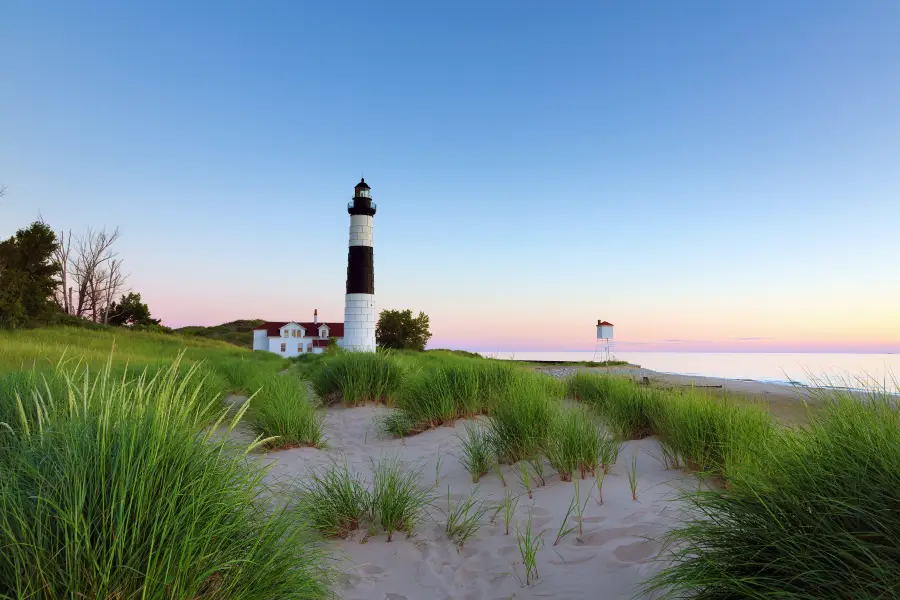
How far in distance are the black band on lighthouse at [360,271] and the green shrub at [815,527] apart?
977 inches

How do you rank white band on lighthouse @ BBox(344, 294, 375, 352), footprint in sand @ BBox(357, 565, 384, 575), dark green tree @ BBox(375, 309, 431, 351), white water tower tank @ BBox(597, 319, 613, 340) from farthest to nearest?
dark green tree @ BBox(375, 309, 431, 351), white water tower tank @ BBox(597, 319, 613, 340), white band on lighthouse @ BBox(344, 294, 375, 352), footprint in sand @ BBox(357, 565, 384, 575)

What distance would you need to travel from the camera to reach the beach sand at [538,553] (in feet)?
11.3

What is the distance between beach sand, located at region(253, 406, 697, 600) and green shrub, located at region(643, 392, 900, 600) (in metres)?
0.56

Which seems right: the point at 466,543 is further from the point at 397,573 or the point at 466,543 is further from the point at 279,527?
the point at 279,527

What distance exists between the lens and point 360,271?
1074 inches

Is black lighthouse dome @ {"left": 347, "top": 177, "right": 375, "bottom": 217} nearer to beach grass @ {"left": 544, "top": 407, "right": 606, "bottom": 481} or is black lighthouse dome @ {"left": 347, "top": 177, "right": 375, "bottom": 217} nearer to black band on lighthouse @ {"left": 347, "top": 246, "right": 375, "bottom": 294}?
black band on lighthouse @ {"left": 347, "top": 246, "right": 375, "bottom": 294}

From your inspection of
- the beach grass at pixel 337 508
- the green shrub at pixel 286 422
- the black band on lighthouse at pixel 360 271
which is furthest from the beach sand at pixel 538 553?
the black band on lighthouse at pixel 360 271

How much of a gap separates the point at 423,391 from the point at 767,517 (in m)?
5.73

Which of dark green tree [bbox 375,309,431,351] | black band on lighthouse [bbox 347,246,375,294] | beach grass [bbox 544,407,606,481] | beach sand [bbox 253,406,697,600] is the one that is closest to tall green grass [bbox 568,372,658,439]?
beach grass [bbox 544,407,606,481]

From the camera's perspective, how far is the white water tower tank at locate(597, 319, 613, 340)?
36125 mm

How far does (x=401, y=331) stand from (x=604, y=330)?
1546cm

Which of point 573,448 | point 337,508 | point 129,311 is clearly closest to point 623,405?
point 573,448

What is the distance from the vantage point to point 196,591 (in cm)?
229

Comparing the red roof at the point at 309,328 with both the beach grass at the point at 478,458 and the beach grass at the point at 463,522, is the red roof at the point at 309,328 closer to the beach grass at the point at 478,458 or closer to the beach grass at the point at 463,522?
the beach grass at the point at 478,458
